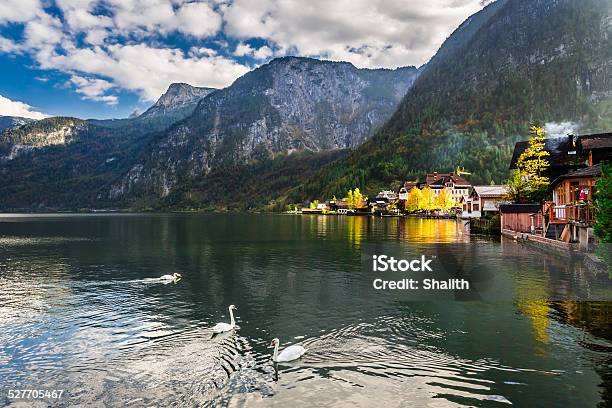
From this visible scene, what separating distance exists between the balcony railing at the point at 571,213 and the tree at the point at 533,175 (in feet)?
50.2

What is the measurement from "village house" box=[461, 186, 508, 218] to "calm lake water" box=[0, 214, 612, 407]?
101 meters

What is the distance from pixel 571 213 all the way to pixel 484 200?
311 ft

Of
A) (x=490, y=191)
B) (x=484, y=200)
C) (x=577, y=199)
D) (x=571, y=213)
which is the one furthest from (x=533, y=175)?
(x=490, y=191)

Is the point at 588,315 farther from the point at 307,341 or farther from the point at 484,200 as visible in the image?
the point at 484,200

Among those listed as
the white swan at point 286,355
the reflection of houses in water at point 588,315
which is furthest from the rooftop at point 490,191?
the white swan at point 286,355

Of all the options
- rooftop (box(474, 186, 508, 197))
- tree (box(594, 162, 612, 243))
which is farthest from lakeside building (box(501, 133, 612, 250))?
rooftop (box(474, 186, 508, 197))

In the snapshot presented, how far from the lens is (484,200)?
150 m

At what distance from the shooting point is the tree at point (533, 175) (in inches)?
3305

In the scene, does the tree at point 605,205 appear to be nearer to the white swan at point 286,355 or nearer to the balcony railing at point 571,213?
the balcony railing at point 571,213

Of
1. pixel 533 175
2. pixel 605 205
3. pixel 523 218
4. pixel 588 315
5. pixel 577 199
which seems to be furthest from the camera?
pixel 533 175

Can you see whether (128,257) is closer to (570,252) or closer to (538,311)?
(538,311)

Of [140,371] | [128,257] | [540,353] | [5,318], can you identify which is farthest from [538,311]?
[128,257]

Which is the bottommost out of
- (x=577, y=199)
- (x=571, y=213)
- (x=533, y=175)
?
(x=571, y=213)

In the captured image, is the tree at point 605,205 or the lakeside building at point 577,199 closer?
the tree at point 605,205
